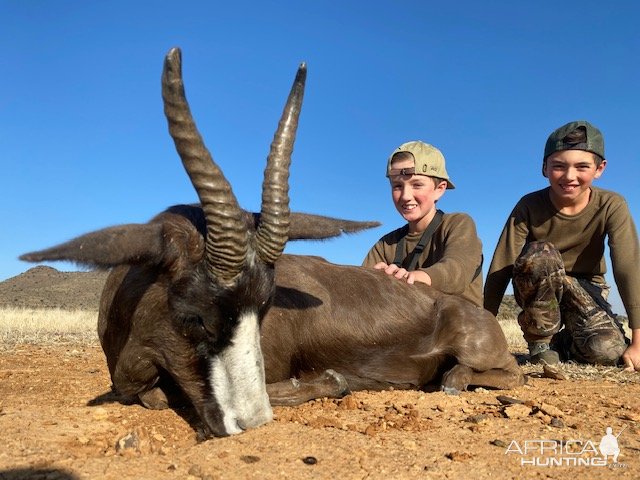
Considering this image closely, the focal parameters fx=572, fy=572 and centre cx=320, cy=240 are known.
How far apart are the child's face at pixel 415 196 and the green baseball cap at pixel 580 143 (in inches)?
63.3

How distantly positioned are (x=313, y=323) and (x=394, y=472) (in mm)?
2530

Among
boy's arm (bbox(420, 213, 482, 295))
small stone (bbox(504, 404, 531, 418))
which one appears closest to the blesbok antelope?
boy's arm (bbox(420, 213, 482, 295))

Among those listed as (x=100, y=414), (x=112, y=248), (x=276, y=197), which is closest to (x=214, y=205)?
(x=276, y=197)

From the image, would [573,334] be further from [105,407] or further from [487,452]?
[105,407]

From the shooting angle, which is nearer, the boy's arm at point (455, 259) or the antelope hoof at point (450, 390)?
the antelope hoof at point (450, 390)

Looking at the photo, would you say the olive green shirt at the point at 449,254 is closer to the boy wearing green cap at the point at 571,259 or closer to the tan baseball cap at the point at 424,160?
the tan baseball cap at the point at 424,160

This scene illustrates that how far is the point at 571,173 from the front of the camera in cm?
746

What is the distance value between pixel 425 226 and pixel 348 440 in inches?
171

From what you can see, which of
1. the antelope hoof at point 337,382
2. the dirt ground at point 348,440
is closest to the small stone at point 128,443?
the dirt ground at point 348,440

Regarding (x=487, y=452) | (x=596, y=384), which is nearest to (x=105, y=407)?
(x=487, y=452)

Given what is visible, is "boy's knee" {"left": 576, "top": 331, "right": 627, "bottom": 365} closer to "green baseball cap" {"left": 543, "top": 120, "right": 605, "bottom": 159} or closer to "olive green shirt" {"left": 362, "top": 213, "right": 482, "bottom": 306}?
"olive green shirt" {"left": 362, "top": 213, "right": 482, "bottom": 306}

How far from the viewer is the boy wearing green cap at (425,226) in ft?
21.5

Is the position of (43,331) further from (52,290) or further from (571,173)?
(52,290)

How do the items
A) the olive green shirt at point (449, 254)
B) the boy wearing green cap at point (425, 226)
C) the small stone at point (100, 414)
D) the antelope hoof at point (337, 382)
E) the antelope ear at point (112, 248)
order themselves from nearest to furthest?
the antelope ear at point (112, 248) < the small stone at point (100, 414) < the antelope hoof at point (337, 382) < the olive green shirt at point (449, 254) < the boy wearing green cap at point (425, 226)
